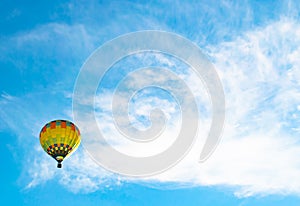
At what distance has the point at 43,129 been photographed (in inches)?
2205

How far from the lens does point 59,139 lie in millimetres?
54406

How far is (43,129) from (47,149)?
283 cm

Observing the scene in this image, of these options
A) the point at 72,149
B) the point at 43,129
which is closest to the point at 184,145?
the point at 72,149

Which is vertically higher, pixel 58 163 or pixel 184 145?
pixel 184 145

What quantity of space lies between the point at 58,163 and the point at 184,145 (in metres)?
16.3

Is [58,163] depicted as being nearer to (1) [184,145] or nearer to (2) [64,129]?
(2) [64,129]

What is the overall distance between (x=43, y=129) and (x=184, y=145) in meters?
18.3

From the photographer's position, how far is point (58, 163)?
55.0m

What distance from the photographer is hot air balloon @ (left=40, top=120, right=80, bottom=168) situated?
54.4 m

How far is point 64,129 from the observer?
181 feet

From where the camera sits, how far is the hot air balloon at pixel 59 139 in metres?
54.4

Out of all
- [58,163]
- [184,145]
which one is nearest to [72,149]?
[58,163]

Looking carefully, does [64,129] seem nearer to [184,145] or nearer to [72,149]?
[72,149]

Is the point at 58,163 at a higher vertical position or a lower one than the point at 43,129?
lower
